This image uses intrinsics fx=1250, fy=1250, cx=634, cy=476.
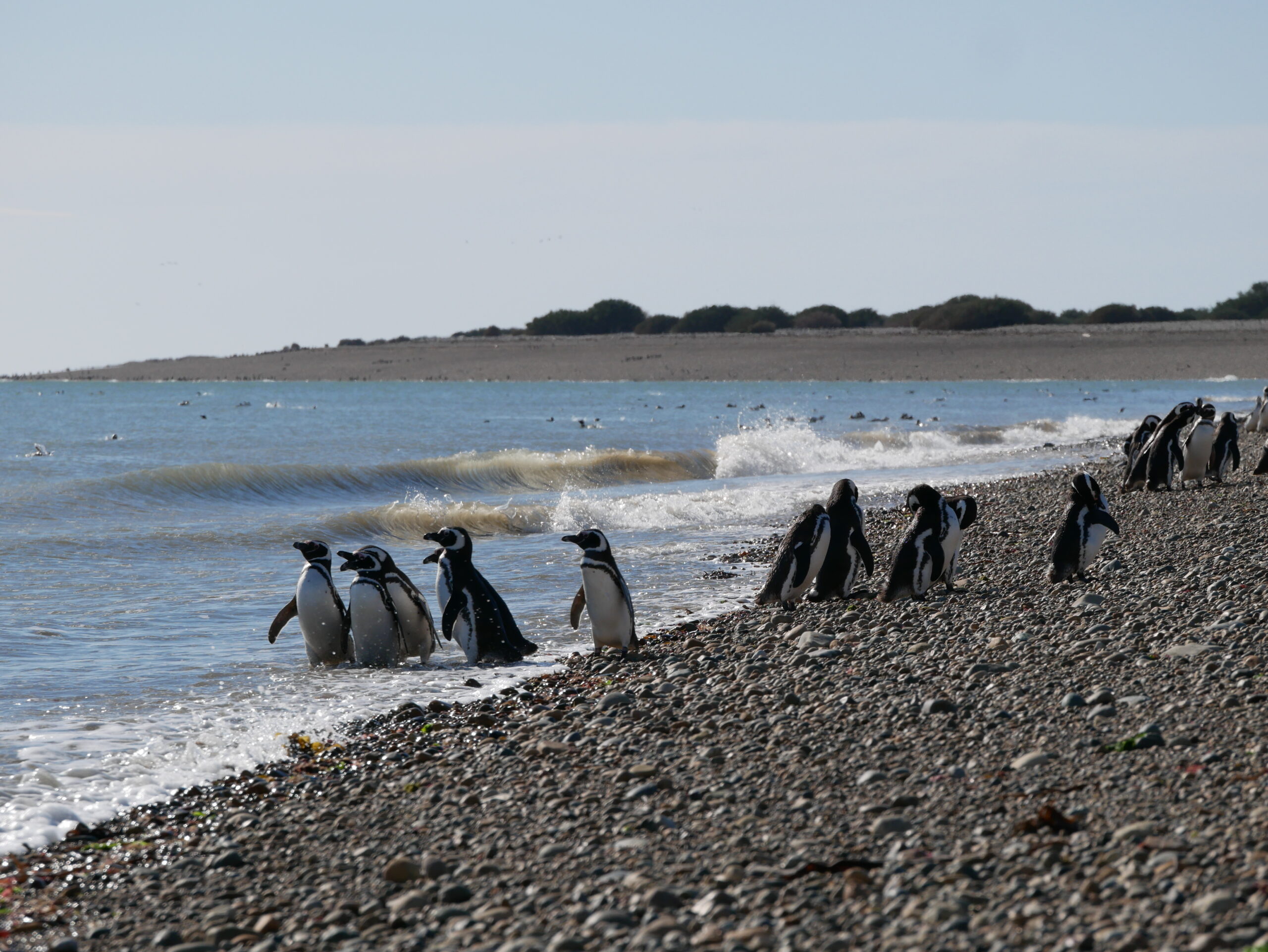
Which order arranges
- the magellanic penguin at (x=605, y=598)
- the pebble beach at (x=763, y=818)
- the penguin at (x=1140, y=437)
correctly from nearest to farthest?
the pebble beach at (x=763, y=818)
the magellanic penguin at (x=605, y=598)
the penguin at (x=1140, y=437)

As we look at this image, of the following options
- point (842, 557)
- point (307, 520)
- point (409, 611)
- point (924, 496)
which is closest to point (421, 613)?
point (409, 611)

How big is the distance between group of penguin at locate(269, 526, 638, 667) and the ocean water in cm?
22

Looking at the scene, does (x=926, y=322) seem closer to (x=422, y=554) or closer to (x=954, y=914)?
(x=422, y=554)

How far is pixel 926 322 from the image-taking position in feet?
268

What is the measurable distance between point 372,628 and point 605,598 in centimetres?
155

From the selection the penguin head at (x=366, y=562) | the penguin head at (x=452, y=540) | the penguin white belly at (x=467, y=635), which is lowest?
the penguin white belly at (x=467, y=635)

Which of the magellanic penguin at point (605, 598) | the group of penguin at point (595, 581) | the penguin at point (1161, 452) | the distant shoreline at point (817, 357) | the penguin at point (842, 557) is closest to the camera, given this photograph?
the magellanic penguin at point (605, 598)

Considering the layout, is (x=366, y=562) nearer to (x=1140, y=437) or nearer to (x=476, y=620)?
(x=476, y=620)

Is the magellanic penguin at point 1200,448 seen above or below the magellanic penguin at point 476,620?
above

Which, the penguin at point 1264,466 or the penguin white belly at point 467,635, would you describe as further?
the penguin at point 1264,466

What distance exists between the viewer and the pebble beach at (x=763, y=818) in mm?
3312

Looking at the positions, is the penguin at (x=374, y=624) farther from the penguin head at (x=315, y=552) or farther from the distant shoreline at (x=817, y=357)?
the distant shoreline at (x=817, y=357)

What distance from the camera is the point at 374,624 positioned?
319 inches

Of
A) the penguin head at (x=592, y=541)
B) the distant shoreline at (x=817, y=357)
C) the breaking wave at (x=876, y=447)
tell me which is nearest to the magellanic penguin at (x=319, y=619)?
the penguin head at (x=592, y=541)
